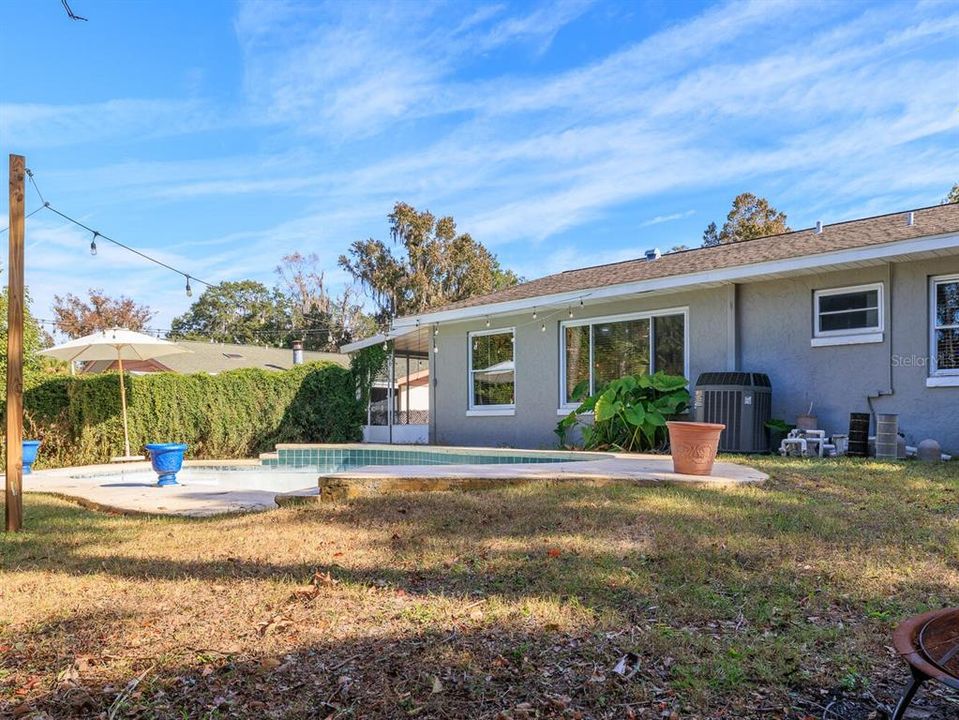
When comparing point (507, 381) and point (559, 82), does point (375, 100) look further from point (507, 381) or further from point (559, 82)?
point (507, 381)

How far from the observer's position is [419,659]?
8.93 feet

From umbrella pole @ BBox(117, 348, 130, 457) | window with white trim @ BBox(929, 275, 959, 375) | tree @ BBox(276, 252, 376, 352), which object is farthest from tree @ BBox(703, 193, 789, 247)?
umbrella pole @ BBox(117, 348, 130, 457)

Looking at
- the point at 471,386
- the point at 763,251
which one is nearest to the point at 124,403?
the point at 471,386

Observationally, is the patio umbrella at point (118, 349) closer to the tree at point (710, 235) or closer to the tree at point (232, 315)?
the tree at point (710, 235)

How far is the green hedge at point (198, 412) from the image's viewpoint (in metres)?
13.2

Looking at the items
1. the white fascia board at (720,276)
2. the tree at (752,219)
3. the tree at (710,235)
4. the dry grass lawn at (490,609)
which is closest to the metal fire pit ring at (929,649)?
the dry grass lawn at (490,609)

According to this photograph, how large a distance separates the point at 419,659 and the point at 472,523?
7.39 ft

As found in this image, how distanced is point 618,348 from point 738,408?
2886 millimetres

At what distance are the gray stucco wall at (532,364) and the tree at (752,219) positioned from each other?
23.1 meters

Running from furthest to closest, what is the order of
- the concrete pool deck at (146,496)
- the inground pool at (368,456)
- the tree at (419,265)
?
the tree at (419,265) < the inground pool at (368,456) < the concrete pool deck at (146,496)

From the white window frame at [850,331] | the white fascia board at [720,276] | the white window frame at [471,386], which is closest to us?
the white fascia board at [720,276]

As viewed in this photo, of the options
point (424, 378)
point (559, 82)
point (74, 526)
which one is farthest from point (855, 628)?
point (424, 378)

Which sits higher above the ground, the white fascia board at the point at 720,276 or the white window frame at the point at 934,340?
the white fascia board at the point at 720,276

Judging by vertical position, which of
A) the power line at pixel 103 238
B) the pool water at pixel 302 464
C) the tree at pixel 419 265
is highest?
the tree at pixel 419 265
